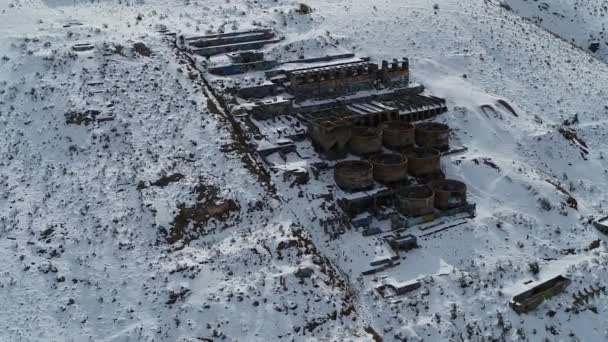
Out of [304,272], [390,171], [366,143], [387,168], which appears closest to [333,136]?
[366,143]

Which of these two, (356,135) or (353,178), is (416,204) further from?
(356,135)

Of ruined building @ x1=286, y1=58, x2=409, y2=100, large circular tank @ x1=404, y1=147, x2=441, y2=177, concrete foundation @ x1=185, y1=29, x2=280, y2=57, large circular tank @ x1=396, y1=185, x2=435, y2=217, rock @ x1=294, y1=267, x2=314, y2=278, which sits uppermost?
concrete foundation @ x1=185, y1=29, x2=280, y2=57

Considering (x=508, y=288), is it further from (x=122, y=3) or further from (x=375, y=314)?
(x=122, y=3)

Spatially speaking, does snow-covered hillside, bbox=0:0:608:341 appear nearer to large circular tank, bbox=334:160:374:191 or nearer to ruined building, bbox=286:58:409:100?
large circular tank, bbox=334:160:374:191

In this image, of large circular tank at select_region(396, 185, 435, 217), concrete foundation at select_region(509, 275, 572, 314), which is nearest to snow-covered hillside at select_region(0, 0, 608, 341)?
concrete foundation at select_region(509, 275, 572, 314)

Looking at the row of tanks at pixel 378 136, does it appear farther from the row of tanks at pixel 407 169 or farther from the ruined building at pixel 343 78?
the ruined building at pixel 343 78

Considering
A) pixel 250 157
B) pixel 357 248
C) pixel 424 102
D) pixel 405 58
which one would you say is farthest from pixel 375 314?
pixel 405 58
